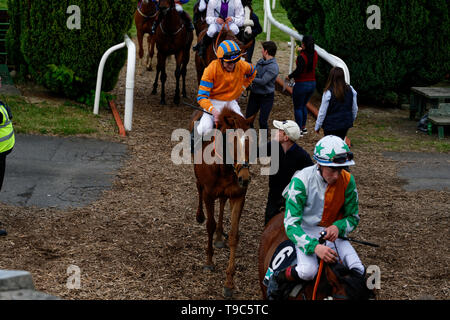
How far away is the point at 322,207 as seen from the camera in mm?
4793

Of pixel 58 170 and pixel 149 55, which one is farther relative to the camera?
pixel 149 55

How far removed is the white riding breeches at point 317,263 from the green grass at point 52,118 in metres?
7.03

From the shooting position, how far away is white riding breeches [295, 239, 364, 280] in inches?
178

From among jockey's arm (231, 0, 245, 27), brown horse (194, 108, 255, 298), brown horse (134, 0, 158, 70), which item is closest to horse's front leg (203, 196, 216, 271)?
brown horse (194, 108, 255, 298)

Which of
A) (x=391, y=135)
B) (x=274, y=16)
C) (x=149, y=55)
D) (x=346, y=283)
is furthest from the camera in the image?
(x=274, y=16)

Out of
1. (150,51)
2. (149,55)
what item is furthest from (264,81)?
(149,55)

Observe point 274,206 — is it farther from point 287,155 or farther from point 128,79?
point 128,79

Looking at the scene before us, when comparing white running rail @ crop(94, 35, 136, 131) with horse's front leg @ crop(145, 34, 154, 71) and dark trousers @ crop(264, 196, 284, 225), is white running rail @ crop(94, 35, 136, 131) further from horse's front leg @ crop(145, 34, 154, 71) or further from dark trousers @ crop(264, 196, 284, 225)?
dark trousers @ crop(264, 196, 284, 225)

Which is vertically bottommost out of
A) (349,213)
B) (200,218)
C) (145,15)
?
(200,218)

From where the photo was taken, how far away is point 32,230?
7418 mm

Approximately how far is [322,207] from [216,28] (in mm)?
7831

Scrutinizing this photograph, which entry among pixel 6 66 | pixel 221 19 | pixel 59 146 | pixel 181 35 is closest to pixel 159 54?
pixel 181 35

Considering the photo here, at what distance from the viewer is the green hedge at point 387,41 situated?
12.8 metres

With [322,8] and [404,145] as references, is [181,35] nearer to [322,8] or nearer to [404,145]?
[322,8]
